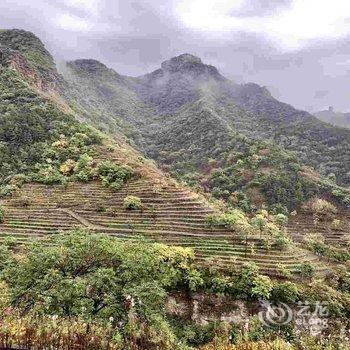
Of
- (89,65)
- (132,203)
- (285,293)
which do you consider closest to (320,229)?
(132,203)

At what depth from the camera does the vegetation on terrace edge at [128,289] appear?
16578 mm

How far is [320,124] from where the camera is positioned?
96750 mm

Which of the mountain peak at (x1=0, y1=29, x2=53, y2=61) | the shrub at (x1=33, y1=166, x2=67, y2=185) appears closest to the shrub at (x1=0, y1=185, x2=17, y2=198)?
the shrub at (x1=33, y1=166, x2=67, y2=185)

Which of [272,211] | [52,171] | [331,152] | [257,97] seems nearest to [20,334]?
[52,171]

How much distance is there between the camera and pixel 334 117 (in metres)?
179

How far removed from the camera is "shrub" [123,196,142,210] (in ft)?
112

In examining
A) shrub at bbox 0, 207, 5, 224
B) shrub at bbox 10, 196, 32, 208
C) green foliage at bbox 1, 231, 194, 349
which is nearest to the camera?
green foliage at bbox 1, 231, 194, 349

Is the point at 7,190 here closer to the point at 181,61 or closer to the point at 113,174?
the point at 113,174

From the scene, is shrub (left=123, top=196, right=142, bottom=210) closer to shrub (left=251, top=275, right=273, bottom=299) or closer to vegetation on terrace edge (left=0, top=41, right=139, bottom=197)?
vegetation on terrace edge (left=0, top=41, right=139, bottom=197)

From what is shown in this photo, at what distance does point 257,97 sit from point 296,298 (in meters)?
114

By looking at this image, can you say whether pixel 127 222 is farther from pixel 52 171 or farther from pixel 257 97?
pixel 257 97

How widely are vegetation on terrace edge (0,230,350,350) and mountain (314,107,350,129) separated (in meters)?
150

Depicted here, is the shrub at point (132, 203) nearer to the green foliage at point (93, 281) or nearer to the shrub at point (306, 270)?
the green foliage at point (93, 281)

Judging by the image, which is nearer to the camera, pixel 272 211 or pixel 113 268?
pixel 113 268
